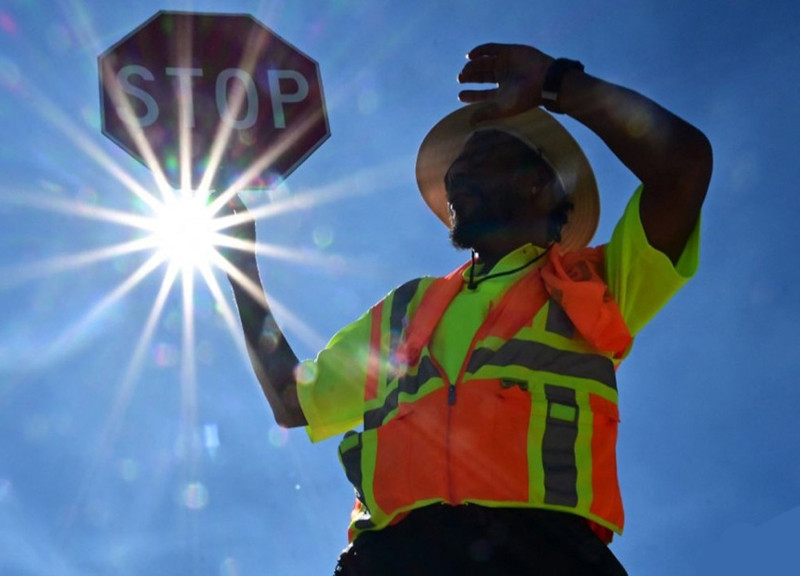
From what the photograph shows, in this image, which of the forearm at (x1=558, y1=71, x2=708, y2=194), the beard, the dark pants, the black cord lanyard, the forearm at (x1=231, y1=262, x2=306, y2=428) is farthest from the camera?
the beard

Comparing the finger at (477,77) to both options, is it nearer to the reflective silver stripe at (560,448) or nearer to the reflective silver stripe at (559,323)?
the reflective silver stripe at (559,323)

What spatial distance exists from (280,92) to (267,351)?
39.4 inches

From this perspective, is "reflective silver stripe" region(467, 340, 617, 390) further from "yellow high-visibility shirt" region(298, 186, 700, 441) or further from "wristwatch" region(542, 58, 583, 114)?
"wristwatch" region(542, 58, 583, 114)

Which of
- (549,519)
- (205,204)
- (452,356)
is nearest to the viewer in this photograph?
(549,519)

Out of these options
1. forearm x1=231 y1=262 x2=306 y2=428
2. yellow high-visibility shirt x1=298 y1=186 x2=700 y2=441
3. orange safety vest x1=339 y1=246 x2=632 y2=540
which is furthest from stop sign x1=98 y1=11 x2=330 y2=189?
orange safety vest x1=339 y1=246 x2=632 y2=540

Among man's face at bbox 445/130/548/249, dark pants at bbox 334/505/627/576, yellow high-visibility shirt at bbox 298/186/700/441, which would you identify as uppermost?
man's face at bbox 445/130/548/249

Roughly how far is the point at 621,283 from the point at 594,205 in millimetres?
875

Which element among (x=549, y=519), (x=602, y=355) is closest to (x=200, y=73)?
(x=602, y=355)

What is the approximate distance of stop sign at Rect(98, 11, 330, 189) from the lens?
11.2 ft

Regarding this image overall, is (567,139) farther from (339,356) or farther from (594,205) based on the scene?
(339,356)

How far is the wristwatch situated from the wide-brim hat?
2.41ft

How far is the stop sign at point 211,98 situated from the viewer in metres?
3.40

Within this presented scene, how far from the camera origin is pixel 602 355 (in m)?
3.01

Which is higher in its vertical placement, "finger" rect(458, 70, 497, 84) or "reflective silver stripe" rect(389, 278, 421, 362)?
"finger" rect(458, 70, 497, 84)
